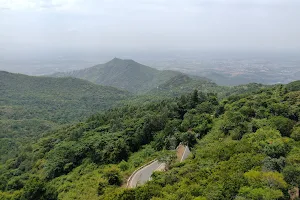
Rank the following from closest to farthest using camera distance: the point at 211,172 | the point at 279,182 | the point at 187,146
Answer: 1. the point at 279,182
2. the point at 211,172
3. the point at 187,146

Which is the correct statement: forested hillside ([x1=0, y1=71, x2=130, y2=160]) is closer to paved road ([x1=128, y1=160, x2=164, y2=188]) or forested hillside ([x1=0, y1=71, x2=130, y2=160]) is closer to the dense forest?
the dense forest

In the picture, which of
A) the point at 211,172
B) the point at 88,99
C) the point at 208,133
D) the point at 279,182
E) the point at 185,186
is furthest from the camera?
the point at 88,99

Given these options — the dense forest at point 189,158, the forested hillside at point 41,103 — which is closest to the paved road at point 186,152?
the dense forest at point 189,158

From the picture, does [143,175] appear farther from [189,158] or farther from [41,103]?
[41,103]

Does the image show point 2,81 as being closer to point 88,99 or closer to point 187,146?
point 88,99

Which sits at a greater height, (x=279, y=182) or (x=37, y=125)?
(x=279, y=182)

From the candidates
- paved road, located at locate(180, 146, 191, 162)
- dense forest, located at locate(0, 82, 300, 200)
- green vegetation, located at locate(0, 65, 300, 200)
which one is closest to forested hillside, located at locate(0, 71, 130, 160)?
green vegetation, located at locate(0, 65, 300, 200)

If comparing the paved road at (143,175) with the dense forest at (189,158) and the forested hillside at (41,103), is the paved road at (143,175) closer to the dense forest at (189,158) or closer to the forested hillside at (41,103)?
the dense forest at (189,158)

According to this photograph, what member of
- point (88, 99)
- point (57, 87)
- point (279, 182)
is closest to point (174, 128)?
point (279, 182)
